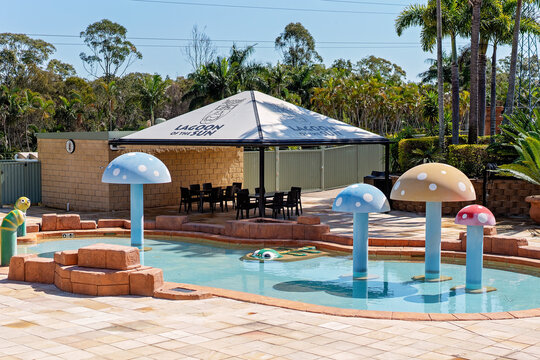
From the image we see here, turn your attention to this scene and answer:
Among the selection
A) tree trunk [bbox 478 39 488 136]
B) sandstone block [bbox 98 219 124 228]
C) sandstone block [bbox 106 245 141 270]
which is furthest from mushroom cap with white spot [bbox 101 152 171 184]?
tree trunk [bbox 478 39 488 136]

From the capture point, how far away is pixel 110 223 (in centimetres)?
1755

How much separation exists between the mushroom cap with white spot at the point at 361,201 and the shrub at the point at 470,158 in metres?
9.74

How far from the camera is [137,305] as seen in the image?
9375mm

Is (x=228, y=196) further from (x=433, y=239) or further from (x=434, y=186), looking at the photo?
(x=434, y=186)

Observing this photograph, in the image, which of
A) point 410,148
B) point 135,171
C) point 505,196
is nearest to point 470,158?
point 505,196

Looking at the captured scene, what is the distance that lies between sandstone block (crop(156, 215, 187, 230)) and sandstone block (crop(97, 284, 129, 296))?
695 centimetres

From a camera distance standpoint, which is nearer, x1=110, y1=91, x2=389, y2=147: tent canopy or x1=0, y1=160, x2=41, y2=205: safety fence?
x1=110, y1=91, x2=389, y2=147: tent canopy

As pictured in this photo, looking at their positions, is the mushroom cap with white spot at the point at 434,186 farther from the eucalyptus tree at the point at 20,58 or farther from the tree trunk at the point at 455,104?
the eucalyptus tree at the point at 20,58

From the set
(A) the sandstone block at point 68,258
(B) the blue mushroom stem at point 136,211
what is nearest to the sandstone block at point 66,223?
(B) the blue mushroom stem at point 136,211

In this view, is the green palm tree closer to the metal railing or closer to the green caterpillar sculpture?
the metal railing

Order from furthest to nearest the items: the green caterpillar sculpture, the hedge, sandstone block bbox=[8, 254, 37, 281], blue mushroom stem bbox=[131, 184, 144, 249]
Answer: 1. the hedge
2. blue mushroom stem bbox=[131, 184, 144, 249]
3. the green caterpillar sculpture
4. sandstone block bbox=[8, 254, 37, 281]

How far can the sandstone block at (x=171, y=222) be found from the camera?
55.8 feet

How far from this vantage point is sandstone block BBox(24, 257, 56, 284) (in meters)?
10.9

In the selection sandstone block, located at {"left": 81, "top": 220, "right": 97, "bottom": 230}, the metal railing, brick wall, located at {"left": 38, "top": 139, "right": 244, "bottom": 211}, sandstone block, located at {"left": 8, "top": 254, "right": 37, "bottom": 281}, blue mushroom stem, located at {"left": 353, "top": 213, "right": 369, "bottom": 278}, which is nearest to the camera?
sandstone block, located at {"left": 8, "top": 254, "right": 37, "bottom": 281}
